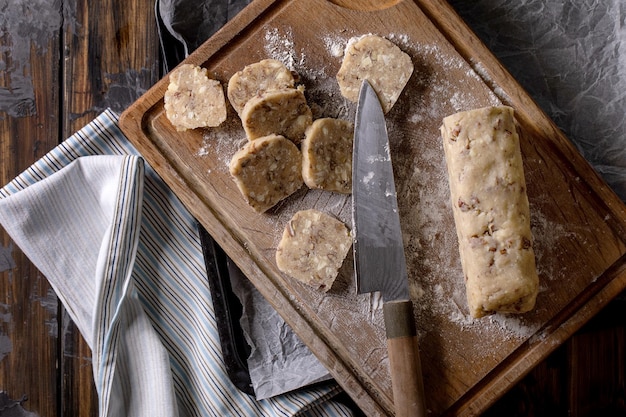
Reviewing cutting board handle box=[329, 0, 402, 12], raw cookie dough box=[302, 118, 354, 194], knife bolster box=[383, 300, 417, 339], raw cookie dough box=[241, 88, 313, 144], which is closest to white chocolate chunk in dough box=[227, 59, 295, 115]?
raw cookie dough box=[241, 88, 313, 144]

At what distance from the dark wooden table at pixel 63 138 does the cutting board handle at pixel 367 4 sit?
635 mm

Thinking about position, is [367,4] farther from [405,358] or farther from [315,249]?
[405,358]

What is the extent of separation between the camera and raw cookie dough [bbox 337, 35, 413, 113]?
1584mm

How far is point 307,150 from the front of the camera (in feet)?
5.14

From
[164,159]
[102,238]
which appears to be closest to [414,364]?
[164,159]

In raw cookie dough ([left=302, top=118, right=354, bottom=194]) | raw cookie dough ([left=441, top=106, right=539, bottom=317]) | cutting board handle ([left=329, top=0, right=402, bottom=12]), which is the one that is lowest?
raw cookie dough ([left=441, top=106, right=539, bottom=317])

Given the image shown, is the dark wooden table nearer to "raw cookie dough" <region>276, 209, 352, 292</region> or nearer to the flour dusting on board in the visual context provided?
the flour dusting on board

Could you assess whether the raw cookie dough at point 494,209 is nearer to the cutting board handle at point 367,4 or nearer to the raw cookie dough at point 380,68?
the raw cookie dough at point 380,68

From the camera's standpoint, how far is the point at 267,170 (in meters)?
1.57

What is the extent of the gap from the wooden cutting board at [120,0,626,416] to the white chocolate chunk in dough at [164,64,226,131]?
0.15ft

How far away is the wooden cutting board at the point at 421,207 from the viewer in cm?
161

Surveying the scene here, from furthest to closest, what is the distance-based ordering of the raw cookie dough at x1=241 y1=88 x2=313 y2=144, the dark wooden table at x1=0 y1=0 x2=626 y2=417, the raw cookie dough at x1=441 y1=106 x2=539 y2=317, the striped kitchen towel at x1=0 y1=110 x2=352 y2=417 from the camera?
the dark wooden table at x1=0 y1=0 x2=626 y2=417, the striped kitchen towel at x1=0 y1=110 x2=352 y2=417, the raw cookie dough at x1=241 y1=88 x2=313 y2=144, the raw cookie dough at x1=441 y1=106 x2=539 y2=317

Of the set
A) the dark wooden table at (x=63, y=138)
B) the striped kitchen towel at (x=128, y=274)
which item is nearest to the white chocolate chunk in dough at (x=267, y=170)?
the striped kitchen towel at (x=128, y=274)

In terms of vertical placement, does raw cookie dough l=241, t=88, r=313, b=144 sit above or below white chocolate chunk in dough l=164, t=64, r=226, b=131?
below
